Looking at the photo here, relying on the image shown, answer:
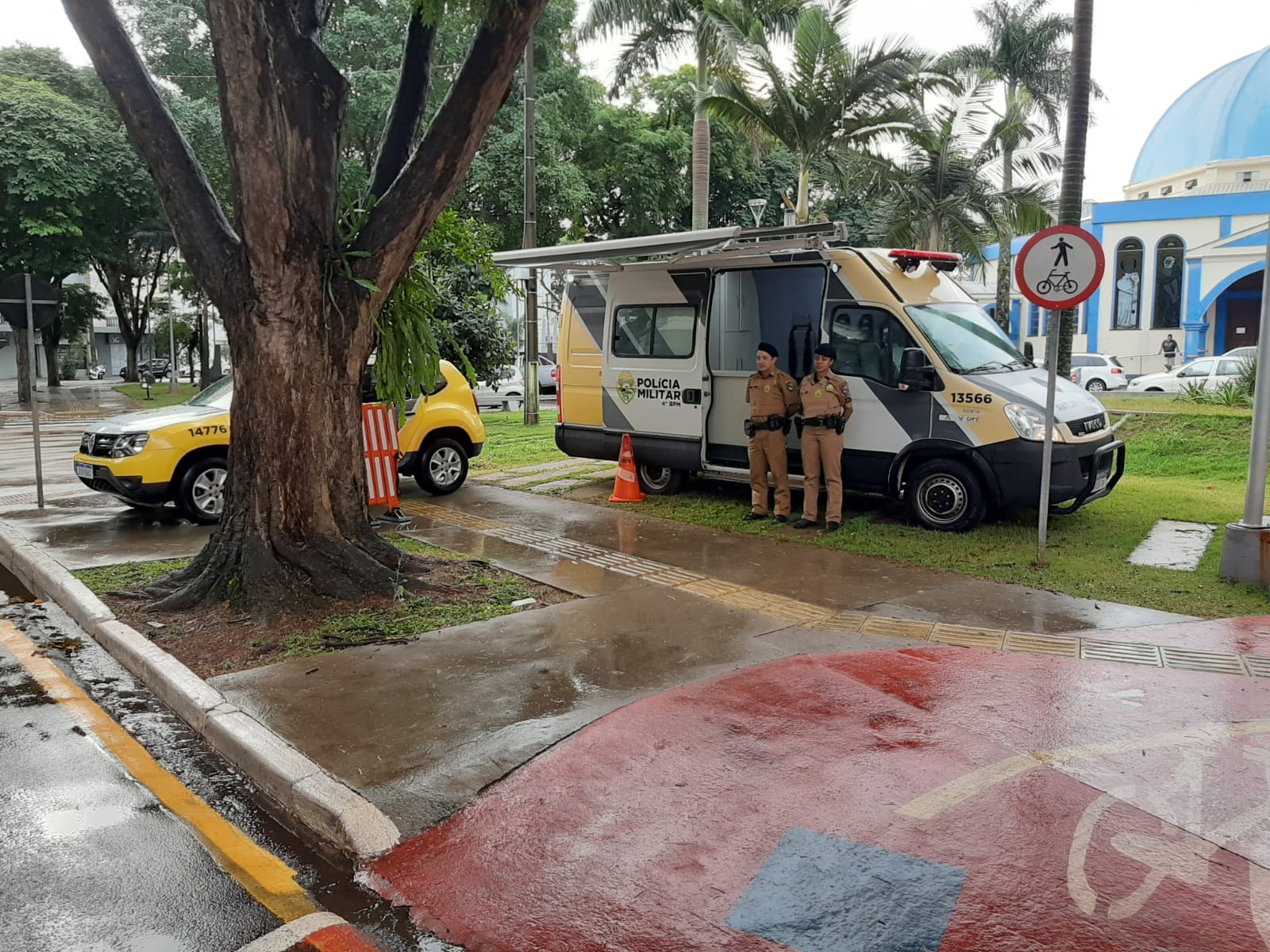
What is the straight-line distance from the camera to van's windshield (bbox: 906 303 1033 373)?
9188 millimetres

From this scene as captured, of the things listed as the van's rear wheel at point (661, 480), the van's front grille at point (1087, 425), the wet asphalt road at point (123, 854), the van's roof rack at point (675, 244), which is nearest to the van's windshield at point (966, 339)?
the van's front grille at point (1087, 425)

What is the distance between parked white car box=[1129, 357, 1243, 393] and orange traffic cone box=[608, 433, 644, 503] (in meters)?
16.4

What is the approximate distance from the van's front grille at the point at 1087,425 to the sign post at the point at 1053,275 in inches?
35.2

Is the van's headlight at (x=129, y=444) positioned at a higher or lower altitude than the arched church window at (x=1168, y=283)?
lower

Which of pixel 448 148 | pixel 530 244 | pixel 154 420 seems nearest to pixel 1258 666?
pixel 448 148

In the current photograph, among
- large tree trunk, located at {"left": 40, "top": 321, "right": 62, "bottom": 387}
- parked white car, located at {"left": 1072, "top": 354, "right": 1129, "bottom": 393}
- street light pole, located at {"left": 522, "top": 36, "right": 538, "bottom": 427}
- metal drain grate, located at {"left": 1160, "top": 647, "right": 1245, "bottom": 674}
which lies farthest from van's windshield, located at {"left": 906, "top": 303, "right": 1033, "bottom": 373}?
large tree trunk, located at {"left": 40, "top": 321, "right": 62, "bottom": 387}

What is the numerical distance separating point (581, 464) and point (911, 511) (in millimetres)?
6117

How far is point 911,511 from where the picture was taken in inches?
373

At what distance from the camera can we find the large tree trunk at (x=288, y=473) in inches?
263

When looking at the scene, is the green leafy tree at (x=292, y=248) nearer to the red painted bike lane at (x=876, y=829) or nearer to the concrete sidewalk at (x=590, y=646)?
the concrete sidewalk at (x=590, y=646)

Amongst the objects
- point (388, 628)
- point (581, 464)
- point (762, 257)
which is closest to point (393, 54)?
point (581, 464)

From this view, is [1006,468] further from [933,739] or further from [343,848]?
[343,848]

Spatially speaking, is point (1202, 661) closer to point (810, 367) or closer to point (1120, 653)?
point (1120, 653)

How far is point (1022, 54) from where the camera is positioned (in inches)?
1191
